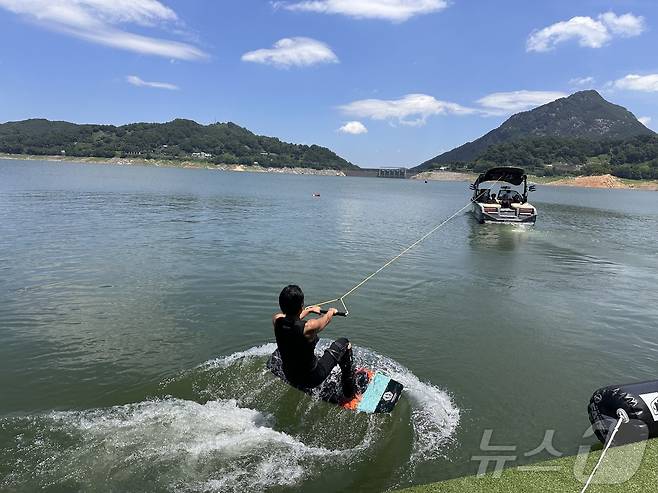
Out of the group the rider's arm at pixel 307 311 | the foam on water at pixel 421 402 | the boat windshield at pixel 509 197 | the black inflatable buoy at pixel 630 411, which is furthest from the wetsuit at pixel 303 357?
the boat windshield at pixel 509 197

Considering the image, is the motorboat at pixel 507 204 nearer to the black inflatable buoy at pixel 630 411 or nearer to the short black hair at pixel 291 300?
the black inflatable buoy at pixel 630 411

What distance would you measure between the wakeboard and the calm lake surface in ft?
0.79

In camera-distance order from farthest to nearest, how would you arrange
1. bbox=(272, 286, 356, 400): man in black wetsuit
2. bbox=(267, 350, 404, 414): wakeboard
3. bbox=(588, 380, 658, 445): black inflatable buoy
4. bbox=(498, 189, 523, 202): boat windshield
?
bbox=(498, 189, 523, 202): boat windshield < bbox=(267, 350, 404, 414): wakeboard < bbox=(272, 286, 356, 400): man in black wetsuit < bbox=(588, 380, 658, 445): black inflatable buoy

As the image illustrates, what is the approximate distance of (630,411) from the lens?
23.1 ft

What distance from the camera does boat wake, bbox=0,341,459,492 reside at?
6.67 m

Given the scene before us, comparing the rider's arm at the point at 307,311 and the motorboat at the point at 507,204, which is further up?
the motorboat at the point at 507,204

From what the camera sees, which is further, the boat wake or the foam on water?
the foam on water

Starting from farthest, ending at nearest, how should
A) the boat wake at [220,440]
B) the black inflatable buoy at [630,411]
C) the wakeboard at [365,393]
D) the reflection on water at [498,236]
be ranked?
1. the reflection on water at [498,236]
2. the wakeboard at [365,393]
3. the black inflatable buoy at [630,411]
4. the boat wake at [220,440]

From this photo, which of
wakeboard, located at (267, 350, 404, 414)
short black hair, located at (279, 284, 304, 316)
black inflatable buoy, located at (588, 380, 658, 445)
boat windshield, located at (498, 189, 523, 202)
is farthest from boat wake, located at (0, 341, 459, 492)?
boat windshield, located at (498, 189, 523, 202)

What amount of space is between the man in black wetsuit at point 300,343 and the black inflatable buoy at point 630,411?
430 cm

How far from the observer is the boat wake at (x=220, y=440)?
21.9 ft

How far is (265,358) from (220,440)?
3524mm

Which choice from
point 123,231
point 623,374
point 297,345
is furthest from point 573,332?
point 123,231

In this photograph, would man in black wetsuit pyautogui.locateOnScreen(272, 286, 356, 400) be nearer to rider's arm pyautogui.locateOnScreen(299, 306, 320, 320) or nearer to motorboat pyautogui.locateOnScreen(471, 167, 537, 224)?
rider's arm pyautogui.locateOnScreen(299, 306, 320, 320)
